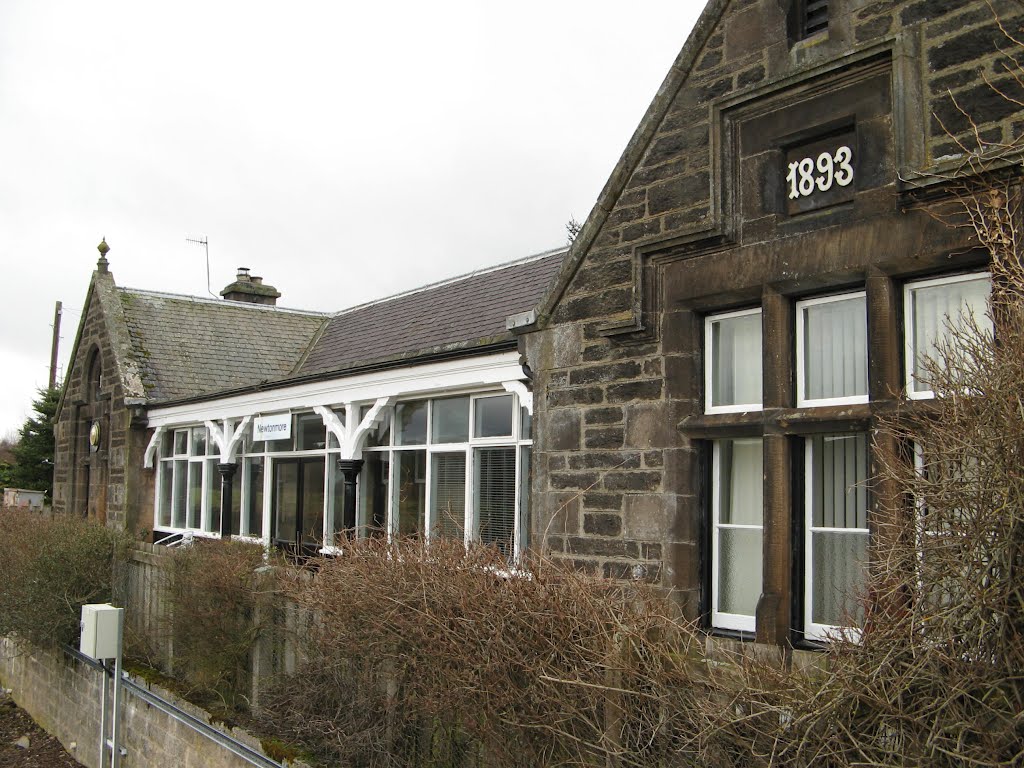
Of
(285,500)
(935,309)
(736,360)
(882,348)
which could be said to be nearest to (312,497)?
(285,500)

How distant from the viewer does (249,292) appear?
26531 millimetres

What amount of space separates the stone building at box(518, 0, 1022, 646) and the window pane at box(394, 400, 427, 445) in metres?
4.82

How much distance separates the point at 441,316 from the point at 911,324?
36.2 ft

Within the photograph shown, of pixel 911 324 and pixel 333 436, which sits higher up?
pixel 911 324

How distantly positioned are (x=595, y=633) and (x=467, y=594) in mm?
952

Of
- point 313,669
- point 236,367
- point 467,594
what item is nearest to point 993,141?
point 467,594

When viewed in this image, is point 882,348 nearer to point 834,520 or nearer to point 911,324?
point 911,324

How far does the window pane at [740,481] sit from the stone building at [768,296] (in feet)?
0.05

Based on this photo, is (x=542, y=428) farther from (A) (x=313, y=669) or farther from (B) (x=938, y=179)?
(B) (x=938, y=179)

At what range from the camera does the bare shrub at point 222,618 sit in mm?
8969

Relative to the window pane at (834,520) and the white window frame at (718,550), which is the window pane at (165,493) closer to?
the white window frame at (718,550)

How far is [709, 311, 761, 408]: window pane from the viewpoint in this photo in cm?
631

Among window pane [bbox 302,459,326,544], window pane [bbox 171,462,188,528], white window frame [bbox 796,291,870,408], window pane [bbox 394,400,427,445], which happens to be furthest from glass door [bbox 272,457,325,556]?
white window frame [bbox 796,291,870,408]

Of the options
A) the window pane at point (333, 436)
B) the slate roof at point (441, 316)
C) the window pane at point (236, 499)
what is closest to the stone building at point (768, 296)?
the slate roof at point (441, 316)
